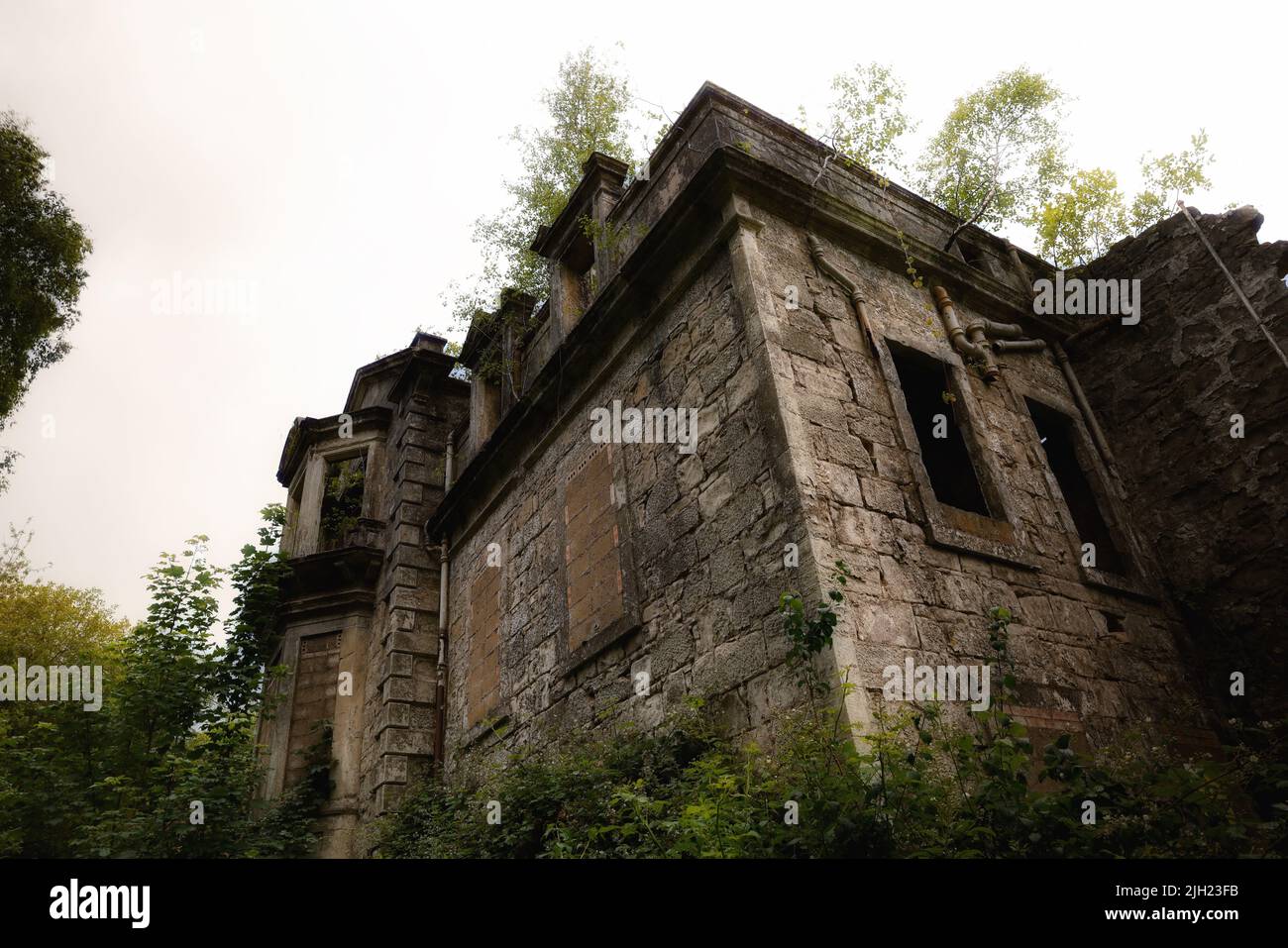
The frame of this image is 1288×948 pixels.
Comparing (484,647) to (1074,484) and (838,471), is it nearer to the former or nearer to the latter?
(838,471)

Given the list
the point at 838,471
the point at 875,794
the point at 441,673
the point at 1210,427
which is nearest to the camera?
the point at 875,794

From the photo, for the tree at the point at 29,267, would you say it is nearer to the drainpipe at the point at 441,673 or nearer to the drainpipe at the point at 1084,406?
the drainpipe at the point at 441,673

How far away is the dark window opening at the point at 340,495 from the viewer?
39.8 feet

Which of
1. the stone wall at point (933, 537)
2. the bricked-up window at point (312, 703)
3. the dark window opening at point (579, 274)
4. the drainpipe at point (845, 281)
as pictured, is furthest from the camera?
the bricked-up window at point (312, 703)

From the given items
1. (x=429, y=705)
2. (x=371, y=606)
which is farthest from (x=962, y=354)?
(x=371, y=606)

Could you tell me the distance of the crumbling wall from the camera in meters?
6.04

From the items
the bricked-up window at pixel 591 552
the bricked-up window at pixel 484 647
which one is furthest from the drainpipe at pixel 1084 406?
the bricked-up window at pixel 484 647

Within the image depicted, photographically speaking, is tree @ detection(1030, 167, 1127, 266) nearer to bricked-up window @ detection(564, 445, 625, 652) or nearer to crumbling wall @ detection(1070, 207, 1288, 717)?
crumbling wall @ detection(1070, 207, 1288, 717)

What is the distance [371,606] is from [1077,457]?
28.8 feet

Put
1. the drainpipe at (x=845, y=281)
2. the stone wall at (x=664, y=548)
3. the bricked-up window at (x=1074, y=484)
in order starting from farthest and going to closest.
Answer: the bricked-up window at (x=1074, y=484) < the drainpipe at (x=845, y=281) < the stone wall at (x=664, y=548)

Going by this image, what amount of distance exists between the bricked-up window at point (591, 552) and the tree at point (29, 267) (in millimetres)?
10168

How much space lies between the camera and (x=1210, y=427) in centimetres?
673

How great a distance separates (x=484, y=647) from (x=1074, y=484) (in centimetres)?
599

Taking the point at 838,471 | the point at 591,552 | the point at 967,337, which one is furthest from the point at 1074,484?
the point at 591,552
